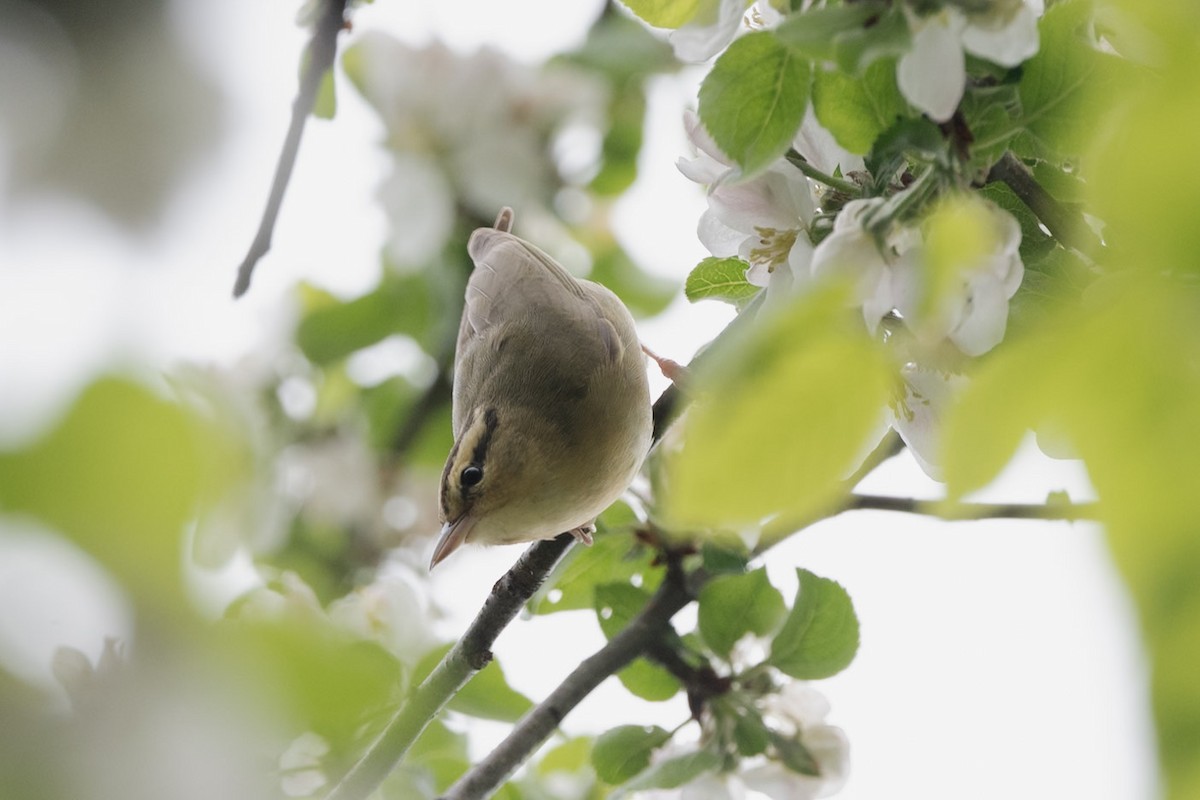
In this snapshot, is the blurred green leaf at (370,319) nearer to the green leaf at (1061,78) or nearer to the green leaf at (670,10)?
the green leaf at (670,10)

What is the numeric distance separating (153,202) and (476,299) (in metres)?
1.48

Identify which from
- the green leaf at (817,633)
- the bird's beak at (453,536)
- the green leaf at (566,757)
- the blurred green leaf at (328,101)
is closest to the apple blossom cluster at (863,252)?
the green leaf at (817,633)

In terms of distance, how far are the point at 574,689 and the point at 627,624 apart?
152 mm

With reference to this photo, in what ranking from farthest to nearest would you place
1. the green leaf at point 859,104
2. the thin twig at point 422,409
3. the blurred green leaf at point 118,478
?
the thin twig at point 422,409
the green leaf at point 859,104
the blurred green leaf at point 118,478

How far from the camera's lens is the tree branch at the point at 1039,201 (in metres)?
0.87

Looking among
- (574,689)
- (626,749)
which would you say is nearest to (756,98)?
(574,689)

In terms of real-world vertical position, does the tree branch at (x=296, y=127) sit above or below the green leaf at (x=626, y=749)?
above

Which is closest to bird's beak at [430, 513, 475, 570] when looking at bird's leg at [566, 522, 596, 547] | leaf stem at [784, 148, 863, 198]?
bird's leg at [566, 522, 596, 547]

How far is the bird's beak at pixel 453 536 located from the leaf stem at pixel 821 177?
1.31 metres

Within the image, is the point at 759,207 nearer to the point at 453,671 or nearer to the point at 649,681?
the point at 453,671

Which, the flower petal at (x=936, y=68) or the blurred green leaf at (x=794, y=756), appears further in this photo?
the blurred green leaf at (x=794, y=756)

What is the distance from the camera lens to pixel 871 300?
0.83 m

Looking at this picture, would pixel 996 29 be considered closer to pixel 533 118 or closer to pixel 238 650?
pixel 238 650

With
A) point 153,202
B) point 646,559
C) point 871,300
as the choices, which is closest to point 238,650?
point 871,300
